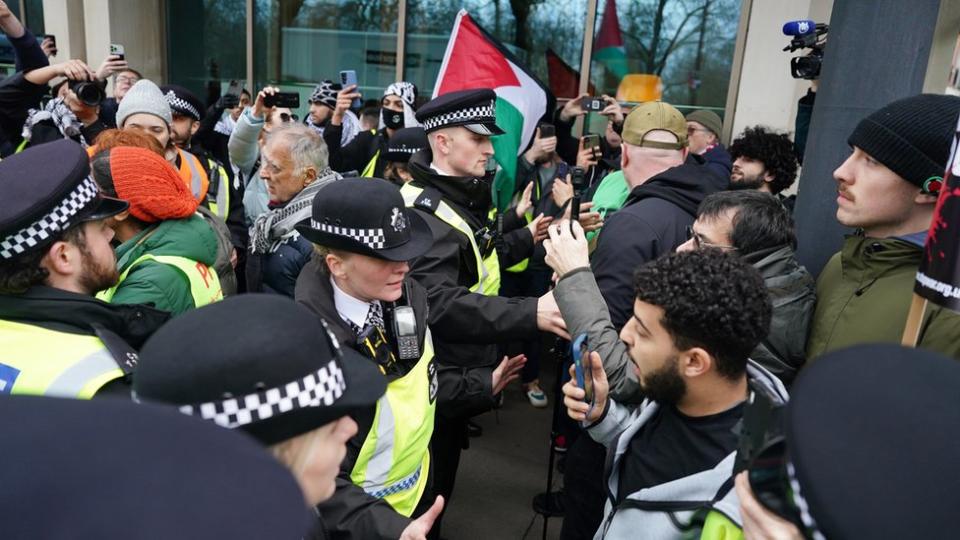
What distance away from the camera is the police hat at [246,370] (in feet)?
3.37

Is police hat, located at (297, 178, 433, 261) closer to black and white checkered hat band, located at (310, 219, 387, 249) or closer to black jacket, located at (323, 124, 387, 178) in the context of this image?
black and white checkered hat band, located at (310, 219, 387, 249)

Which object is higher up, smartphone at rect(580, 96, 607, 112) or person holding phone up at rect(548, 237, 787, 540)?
smartphone at rect(580, 96, 607, 112)

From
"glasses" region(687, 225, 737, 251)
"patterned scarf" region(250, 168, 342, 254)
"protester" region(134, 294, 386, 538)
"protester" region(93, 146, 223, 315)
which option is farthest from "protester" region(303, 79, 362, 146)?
"protester" region(134, 294, 386, 538)

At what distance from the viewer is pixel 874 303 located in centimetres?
183

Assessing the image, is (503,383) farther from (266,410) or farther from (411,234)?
(266,410)

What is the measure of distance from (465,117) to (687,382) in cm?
178

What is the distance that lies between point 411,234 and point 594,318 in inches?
27.0

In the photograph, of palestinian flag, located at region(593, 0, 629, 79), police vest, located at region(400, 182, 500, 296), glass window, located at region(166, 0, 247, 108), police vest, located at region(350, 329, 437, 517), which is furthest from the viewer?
glass window, located at region(166, 0, 247, 108)

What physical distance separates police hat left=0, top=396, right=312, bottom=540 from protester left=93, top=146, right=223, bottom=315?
1.71 metres

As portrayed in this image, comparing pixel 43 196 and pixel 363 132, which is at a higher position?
pixel 43 196

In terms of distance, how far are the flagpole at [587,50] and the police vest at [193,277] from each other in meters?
5.46

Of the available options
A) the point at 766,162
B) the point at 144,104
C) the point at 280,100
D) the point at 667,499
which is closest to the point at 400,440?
the point at 667,499

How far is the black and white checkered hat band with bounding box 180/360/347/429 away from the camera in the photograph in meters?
1.03

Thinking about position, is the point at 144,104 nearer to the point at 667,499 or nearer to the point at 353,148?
the point at 353,148
